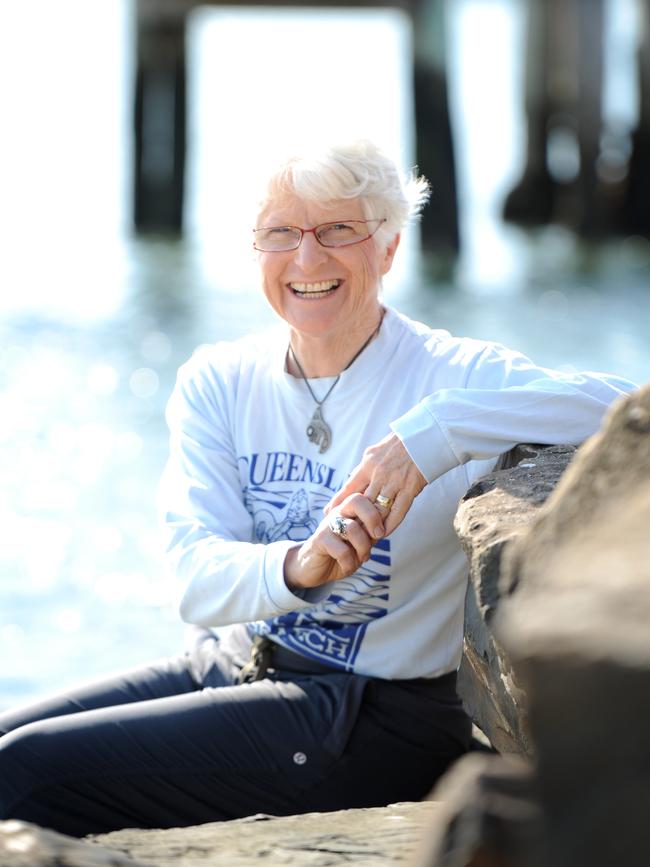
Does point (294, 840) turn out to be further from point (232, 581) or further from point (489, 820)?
point (489, 820)

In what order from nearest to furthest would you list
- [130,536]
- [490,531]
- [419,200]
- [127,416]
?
[490,531], [419,200], [130,536], [127,416]

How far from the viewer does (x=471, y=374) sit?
2.88 m

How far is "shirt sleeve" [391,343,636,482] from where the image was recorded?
8.70ft

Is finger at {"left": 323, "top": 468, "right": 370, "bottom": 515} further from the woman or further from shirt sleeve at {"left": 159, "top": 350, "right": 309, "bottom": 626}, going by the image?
shirt sleeve at {"left": 159, "top": 350, "right": 309, "bottom": 626}

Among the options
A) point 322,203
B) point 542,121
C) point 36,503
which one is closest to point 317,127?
point 322,203

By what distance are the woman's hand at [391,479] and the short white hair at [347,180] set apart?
514 mm

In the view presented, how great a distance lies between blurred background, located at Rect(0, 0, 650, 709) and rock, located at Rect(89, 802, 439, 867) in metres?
0.56

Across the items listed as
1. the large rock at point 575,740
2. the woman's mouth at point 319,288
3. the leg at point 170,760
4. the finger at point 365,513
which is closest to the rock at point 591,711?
the large rock at point 575,740

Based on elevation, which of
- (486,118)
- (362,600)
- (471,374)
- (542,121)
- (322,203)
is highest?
(486,118)

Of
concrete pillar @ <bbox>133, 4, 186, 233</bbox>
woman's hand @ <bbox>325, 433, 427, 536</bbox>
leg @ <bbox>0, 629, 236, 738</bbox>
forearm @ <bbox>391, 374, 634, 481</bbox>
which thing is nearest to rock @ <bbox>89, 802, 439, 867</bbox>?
leg @ <bbox>0, 629, 236, 738</bbox>

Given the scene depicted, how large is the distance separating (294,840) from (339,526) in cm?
55

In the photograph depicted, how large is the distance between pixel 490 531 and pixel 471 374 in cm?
63

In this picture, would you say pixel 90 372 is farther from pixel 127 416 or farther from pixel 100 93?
pixel 100 93

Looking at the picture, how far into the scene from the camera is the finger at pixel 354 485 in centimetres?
268
